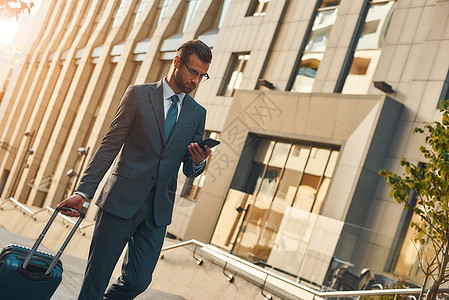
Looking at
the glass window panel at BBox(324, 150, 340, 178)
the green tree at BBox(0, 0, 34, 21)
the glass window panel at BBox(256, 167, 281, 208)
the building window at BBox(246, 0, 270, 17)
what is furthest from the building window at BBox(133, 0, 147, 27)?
the green tree at BBox(0, 0, 34, 21)

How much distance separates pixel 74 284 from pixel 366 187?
406 inches

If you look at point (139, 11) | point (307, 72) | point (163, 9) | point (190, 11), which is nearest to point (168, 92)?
point (307, 72)

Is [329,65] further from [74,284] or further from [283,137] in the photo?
[74,284]

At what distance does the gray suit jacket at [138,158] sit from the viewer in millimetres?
3693

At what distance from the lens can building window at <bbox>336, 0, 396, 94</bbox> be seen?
16.8 meters

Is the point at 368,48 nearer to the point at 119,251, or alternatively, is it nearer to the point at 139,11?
the point at 119,251

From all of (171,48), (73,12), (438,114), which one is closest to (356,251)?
(438,114)

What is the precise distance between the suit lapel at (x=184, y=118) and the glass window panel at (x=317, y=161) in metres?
13.0

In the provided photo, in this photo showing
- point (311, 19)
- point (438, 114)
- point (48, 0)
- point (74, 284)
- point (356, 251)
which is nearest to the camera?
point (74, 284)

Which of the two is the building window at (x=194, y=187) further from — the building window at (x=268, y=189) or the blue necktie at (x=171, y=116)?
the blue necktie at (x=171, y=116)

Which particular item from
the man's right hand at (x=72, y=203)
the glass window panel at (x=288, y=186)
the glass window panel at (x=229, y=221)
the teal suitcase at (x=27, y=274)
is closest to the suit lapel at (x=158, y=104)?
the man's right hand at (x=72, y=203)

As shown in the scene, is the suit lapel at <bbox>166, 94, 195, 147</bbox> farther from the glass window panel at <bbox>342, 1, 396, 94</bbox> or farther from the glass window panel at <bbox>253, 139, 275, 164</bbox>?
the glass window panel at <bbox>253, 139, 275, 164</bbox>

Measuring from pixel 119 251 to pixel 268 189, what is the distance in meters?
14.6

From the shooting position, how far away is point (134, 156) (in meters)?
3.79
